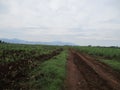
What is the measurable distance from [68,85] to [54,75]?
2.75 metres

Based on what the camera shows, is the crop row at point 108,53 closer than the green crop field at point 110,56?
No

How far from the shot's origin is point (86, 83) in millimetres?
14453

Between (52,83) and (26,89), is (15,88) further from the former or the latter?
(52,83)

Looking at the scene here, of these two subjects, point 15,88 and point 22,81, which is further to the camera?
point 22,81

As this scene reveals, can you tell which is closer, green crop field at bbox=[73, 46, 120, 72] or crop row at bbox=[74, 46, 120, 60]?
green crop field at bbox=[73, 46, 120, 72]

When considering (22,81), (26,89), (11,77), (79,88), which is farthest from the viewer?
(11,77)

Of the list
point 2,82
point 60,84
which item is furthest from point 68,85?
point 2,82

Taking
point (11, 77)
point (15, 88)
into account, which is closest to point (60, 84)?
point (15, 88)

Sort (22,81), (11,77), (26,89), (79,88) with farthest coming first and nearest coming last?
1. (11,77)
2. (22,81)
3. (79,88)
4. (26,89)

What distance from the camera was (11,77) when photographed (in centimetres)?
1568

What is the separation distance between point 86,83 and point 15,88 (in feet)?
15.2

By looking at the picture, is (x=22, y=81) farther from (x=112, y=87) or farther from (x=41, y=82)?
(x=112, y=87)

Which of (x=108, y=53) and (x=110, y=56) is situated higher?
(x=108, y=53)

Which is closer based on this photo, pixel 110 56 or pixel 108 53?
pixel 110 56
